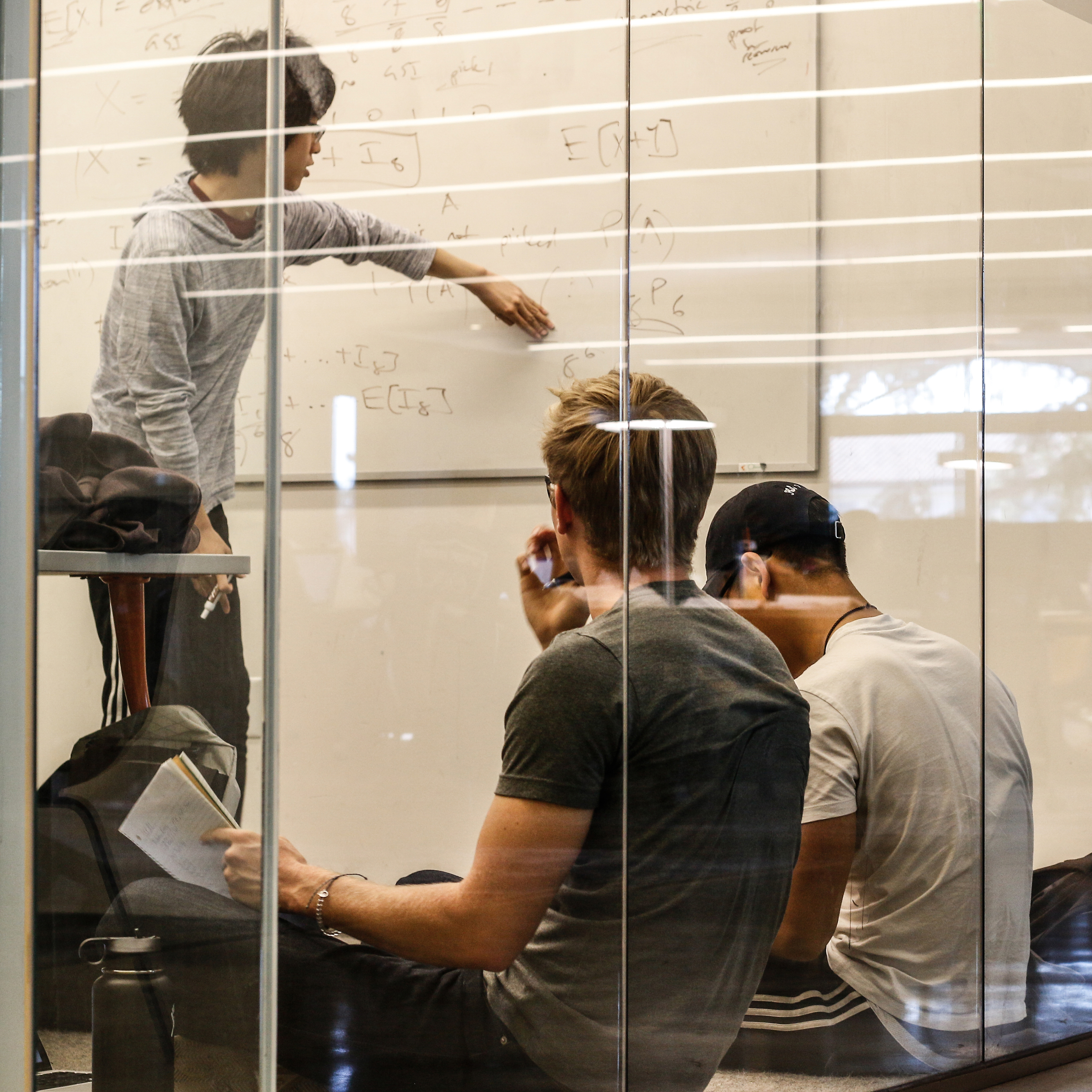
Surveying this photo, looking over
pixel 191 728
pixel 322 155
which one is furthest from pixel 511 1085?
pixel 322 155

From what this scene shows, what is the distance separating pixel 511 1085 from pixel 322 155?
1.28 meters

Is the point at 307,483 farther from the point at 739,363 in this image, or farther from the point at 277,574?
the point at 739,363

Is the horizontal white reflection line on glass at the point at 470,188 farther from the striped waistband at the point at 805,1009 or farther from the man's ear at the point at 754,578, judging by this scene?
the striped waistband at the point at 805,1009

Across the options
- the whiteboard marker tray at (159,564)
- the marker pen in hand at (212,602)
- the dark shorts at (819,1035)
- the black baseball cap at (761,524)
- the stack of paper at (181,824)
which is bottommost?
the dark shorts at (819,1035)

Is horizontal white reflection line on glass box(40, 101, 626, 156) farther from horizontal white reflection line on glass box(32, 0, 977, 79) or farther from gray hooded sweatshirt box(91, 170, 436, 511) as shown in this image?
gray hooded sweatshirt box(91, 170, 436, 511)

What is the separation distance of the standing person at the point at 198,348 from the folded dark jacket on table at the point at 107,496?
0.01m

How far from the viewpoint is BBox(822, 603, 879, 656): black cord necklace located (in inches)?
58.8

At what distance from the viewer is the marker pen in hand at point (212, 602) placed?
3.27ft

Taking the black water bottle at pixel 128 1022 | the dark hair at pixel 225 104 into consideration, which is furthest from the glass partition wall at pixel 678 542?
the black water bottle at pixel 128 1022

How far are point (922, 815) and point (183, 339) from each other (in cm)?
122

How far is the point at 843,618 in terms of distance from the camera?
152 centimetres

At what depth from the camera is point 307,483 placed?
55.9 inches

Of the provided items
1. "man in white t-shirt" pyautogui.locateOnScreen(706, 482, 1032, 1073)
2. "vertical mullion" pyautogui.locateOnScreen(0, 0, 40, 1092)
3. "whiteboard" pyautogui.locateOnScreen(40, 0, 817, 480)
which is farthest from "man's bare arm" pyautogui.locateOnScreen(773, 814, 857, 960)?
"vertical mullion" pyautogui.locateOnScreen(0, 0, 40, 1092)

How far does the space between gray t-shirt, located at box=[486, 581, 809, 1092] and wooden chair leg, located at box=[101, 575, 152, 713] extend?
1.51 feet
